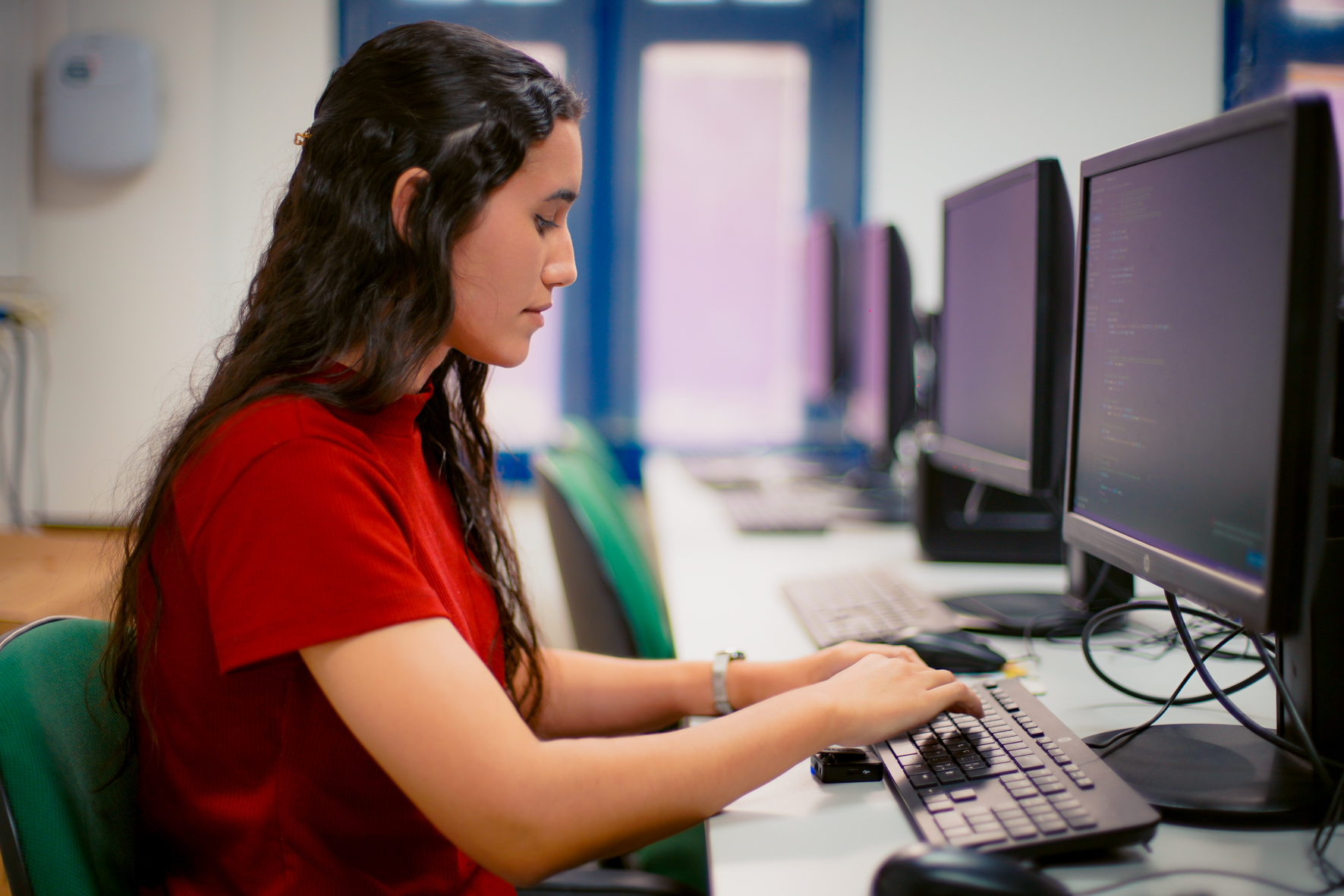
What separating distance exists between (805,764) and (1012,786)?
19 centimetres

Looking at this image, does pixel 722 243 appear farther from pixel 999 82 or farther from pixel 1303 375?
pixel 1303 375

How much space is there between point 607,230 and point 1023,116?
4.85 ft

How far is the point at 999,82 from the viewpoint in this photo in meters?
3.21

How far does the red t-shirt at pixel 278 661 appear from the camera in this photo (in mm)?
625

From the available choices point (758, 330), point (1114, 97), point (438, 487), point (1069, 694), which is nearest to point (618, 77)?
point (758, 330)

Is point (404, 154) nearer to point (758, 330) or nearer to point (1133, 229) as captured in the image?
point (1133, 229)

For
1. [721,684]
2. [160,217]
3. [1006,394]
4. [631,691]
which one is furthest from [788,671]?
[160,217]

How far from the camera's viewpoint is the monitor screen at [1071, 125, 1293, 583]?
615 millimetres

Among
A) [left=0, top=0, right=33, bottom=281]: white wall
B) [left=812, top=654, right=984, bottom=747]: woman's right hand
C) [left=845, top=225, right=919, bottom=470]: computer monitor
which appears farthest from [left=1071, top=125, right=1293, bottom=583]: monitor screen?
[left=0, top=0, right=33, bottom=281]: white wall

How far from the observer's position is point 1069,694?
0.94 metres

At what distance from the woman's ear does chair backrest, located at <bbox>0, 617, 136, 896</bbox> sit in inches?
16.9

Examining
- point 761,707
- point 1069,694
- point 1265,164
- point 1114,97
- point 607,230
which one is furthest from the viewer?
point 607,230

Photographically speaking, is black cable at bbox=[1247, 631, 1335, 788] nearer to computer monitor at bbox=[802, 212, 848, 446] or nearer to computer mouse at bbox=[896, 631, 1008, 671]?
computer mouse at bbox=[896, 631, 1008, 671]

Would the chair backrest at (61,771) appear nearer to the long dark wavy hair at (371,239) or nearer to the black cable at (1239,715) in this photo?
the long dark wavy hair at (371,239)
